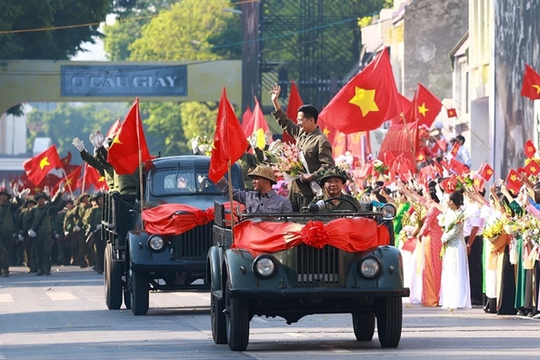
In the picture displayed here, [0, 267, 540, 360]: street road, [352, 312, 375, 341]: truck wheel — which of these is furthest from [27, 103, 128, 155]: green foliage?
[352, 312, 375, 341]: truck wheel

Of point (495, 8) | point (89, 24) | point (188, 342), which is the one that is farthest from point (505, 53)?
point (188, 342)

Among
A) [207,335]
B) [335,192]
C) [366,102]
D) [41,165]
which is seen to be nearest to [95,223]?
[41,165]

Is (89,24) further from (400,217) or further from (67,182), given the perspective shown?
(400,217)

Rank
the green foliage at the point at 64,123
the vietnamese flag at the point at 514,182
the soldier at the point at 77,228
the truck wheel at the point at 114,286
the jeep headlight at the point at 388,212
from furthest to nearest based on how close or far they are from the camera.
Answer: the green foliage at the point at 64,123, the soldier at the point at 77,228, the truck wheel at the point at 114,286, the vietnamese flag at the point at 514,182, the jeep headlight at the point at 388,212

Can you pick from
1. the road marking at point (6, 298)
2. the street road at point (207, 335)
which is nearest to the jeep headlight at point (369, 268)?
the street road at point (207, 335)

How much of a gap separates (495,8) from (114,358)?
92.2 ft

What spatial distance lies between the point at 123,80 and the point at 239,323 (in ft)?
160

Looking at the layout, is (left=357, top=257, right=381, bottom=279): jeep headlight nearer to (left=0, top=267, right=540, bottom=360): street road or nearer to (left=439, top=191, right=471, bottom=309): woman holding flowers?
(left=0, top=267, right=540, bottom=360): street road

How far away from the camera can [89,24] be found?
185 feet

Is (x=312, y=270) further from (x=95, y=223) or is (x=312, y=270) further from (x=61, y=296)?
(x=95, y=223)

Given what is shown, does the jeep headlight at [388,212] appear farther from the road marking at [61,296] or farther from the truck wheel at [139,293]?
the road marking at [61,296]

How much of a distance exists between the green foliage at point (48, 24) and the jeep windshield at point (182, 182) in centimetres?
2638

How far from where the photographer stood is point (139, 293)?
21062 mm

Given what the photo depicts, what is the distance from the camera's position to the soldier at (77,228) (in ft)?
136
